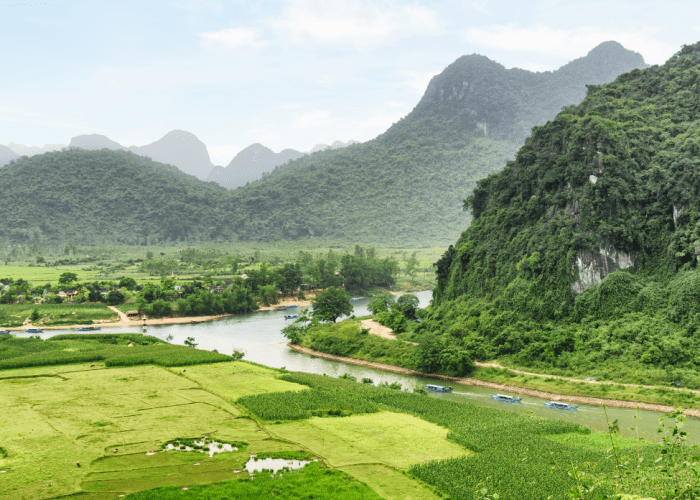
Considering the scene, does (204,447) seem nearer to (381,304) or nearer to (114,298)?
(381,304)

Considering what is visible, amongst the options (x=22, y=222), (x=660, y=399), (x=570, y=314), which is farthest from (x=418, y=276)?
(x=22, y=222)

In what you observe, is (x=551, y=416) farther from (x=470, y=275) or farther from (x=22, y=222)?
(x=22, y=222)

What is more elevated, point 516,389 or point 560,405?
point 560,405

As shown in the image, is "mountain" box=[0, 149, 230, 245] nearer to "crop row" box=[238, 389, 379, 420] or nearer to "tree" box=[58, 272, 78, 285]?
"tree" box=[58, 272, 78, 285]

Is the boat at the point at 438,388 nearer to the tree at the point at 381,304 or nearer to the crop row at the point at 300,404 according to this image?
the crop row at the point at 300,404

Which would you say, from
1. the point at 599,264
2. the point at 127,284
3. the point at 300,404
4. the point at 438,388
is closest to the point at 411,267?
the point at 127,284

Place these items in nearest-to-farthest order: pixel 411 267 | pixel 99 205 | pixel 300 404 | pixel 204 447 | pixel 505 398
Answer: pixel 204 447
pixel 300 404
pixel 505 398
pixel 411 267
pixel 99 205

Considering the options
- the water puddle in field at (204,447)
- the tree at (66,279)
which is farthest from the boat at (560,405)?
the tree at (66,279)
